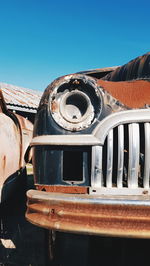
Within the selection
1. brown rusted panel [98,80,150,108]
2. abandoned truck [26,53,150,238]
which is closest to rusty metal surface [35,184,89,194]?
abandoned truck [26,53,150,238]

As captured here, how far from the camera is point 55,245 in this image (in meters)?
1.82

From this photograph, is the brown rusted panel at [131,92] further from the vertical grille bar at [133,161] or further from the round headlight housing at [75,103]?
the vertical grille bar at [133,161]

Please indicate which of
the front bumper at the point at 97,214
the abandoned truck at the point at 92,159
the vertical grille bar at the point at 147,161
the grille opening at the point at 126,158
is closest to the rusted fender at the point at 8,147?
the abandoned truck at the point at 92,159

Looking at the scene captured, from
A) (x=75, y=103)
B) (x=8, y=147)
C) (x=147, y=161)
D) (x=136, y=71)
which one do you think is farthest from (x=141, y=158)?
(x=8, y=147)

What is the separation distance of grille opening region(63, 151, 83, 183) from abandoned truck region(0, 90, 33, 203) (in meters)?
1.02

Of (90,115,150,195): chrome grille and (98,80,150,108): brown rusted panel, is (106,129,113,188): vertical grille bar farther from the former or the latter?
(98,80,150,108): brown rusted panel

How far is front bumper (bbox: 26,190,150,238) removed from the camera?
1307 mm

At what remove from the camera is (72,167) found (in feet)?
5.67

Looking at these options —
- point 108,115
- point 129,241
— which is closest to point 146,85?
point 108,115

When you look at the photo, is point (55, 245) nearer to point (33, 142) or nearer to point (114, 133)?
point (33, 142)

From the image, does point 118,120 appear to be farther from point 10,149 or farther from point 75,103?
point 10,149

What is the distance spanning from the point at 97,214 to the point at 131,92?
86cm

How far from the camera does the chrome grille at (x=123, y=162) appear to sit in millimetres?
1433

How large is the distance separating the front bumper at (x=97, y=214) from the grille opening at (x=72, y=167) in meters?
0.24
